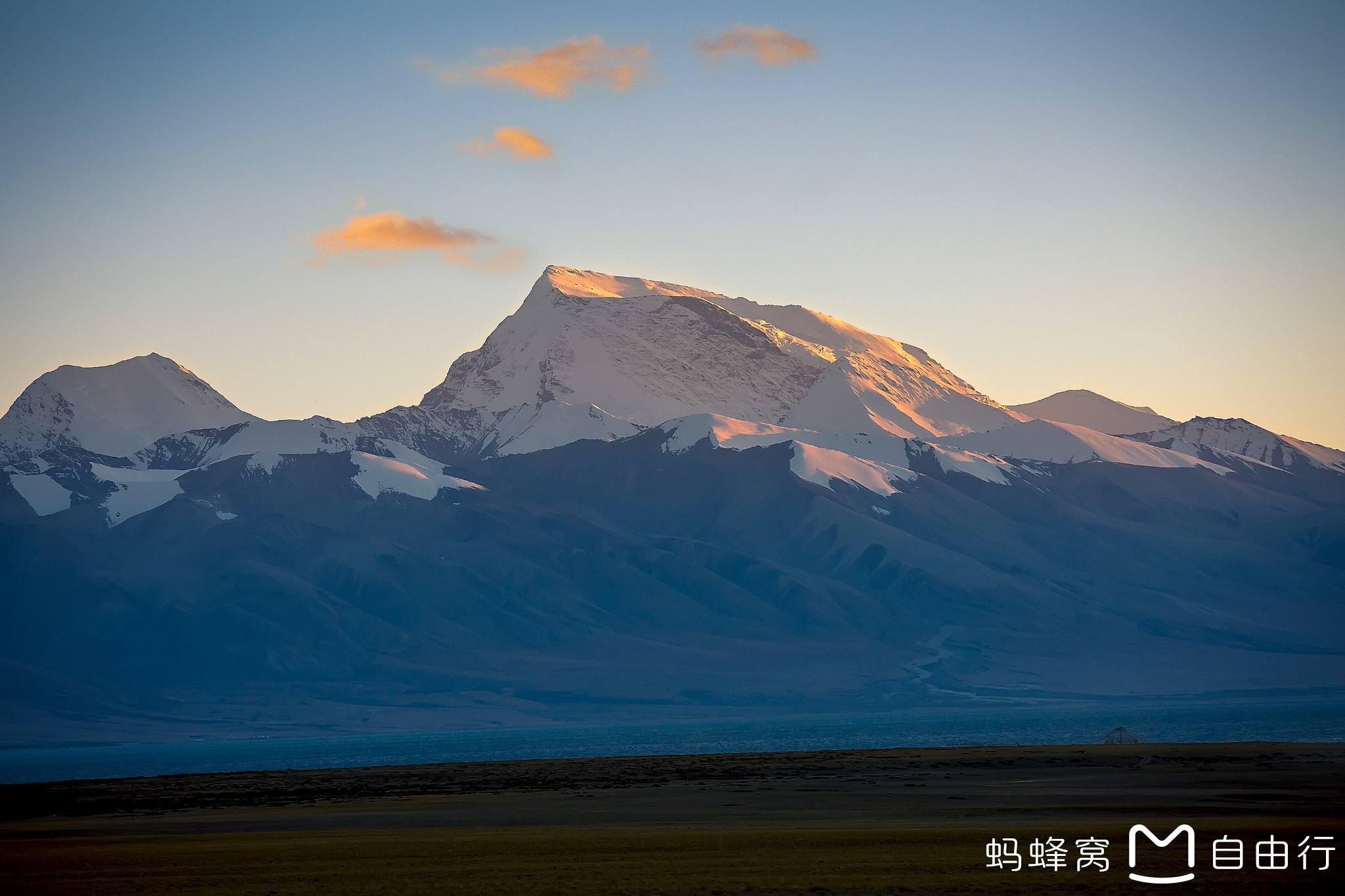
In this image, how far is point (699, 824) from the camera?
6825 centimetres

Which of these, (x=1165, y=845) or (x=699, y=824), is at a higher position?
(x=1165, y=845)

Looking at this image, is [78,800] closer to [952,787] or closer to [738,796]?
[738,796]

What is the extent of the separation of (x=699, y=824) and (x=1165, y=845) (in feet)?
73.4

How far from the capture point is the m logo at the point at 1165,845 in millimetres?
45156

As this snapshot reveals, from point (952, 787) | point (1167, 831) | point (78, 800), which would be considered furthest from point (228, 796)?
point (1167, 831)

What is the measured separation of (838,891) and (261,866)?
72.7ft

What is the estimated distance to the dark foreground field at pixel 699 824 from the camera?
1930 inches

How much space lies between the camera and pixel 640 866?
5253 cm

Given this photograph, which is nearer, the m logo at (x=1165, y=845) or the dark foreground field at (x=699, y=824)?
the m logo at (x=1165, y=845)

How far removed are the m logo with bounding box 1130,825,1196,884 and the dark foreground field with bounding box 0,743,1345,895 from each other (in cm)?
37

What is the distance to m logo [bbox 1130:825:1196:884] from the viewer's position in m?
45.2

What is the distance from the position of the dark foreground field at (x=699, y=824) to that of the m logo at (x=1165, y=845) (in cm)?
37

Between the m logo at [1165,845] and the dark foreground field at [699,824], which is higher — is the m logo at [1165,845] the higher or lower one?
the higher one

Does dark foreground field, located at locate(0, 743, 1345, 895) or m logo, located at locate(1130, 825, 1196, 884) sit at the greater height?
m logo, located at locate(1130, 825, 1196, 884)
